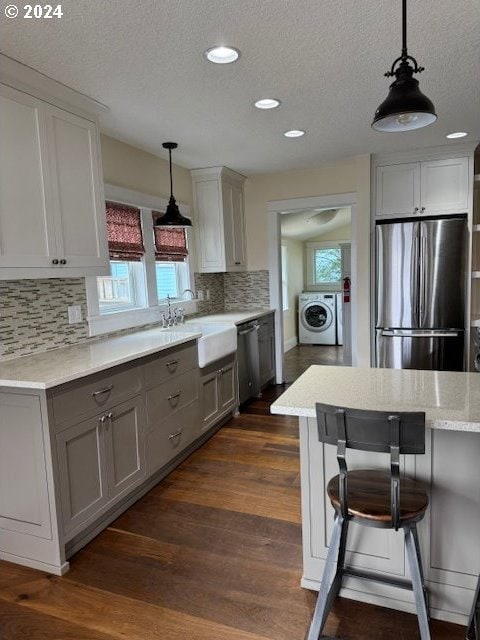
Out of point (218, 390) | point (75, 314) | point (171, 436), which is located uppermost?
point (75, 314)

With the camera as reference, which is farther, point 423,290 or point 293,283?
point 293,283

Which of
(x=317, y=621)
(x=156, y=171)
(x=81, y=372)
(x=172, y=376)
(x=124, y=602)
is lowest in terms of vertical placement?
(x=124, y=602)

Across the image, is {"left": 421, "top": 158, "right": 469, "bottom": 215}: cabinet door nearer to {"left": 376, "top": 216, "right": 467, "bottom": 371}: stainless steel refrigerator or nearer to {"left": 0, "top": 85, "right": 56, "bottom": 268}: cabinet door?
{"left": 376, "top": 216, "right": 467, "bottom": 371}: stainless steel refrigerator

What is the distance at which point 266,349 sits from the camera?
4.73 metres

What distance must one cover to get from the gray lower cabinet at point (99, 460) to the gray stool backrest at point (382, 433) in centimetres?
129

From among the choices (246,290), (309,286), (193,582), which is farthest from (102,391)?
(309,286)

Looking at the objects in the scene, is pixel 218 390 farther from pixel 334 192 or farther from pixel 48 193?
pixel 334 192

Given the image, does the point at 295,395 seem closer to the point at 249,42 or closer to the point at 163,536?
the point at 163,536

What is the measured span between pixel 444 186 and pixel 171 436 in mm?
3334

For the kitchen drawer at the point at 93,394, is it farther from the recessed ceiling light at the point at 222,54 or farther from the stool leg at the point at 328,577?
the recessed ceiling light at the point at 222,54

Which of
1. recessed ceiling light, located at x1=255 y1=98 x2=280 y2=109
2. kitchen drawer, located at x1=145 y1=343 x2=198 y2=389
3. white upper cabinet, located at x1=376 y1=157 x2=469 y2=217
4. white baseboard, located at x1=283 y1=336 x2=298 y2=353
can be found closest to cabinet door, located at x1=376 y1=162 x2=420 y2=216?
white upper cabinet, located at x1=376 y1=157 x2=469 y2=217

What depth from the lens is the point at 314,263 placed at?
28.1ft

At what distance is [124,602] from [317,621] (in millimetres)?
827

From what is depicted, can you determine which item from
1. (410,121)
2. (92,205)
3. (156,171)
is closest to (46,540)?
(92,205)
